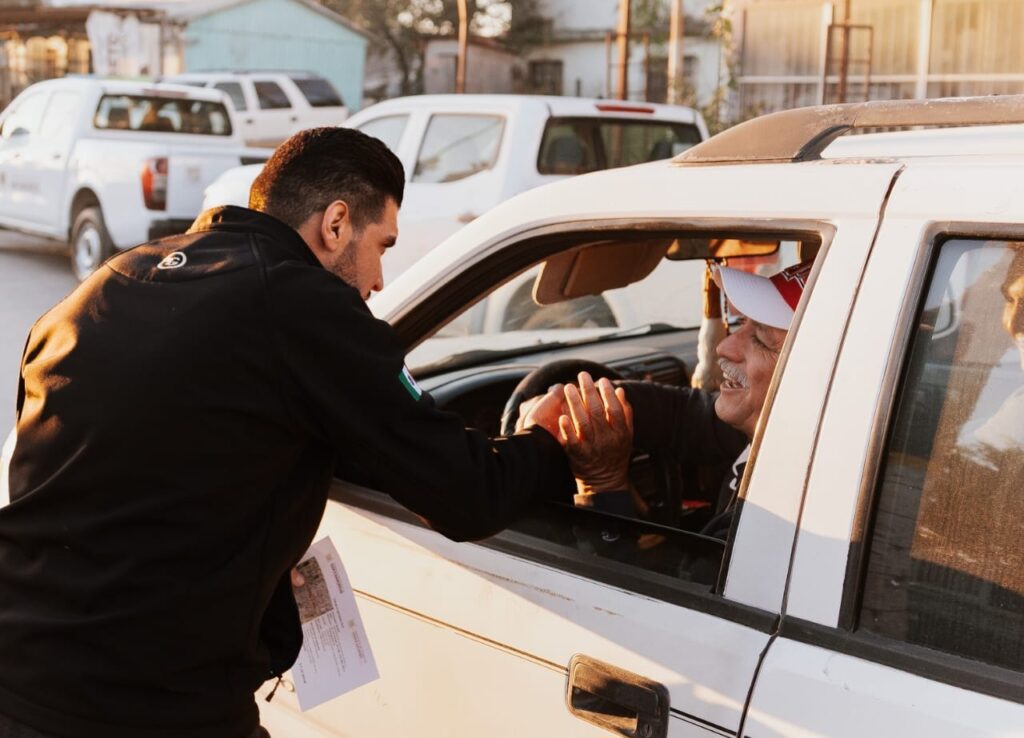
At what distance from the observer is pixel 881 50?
16.9m

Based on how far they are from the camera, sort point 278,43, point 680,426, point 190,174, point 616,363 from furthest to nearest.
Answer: point 278,43 < point 190,174 < point 616,363 < point 680,426

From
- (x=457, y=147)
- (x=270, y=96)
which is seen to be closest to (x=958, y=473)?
(x=457, y=147)

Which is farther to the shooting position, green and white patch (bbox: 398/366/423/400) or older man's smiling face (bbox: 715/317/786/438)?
older man's smiling face (bbox: 715/317/786/438)

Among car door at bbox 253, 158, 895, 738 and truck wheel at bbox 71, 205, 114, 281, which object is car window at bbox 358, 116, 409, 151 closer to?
truck wheel at bbox 71, 205, 114, 281

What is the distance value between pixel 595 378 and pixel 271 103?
18783 millimetres

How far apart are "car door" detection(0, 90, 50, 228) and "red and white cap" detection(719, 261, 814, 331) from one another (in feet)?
38.5

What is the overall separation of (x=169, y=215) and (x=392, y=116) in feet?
8.82

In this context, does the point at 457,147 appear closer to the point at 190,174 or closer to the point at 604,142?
the point at 604,142

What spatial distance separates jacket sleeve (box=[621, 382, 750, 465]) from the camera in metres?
2.98

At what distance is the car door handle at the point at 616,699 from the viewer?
176 centimetres

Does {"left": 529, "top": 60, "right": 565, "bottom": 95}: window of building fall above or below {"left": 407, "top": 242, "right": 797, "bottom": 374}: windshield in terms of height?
above

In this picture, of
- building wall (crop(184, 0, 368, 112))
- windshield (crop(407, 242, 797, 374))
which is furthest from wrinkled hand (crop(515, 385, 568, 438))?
building wall (crop(184, 0, 368, 112))

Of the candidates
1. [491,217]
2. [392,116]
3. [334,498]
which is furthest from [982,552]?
[392,116]

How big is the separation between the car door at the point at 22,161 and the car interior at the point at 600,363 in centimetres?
930
